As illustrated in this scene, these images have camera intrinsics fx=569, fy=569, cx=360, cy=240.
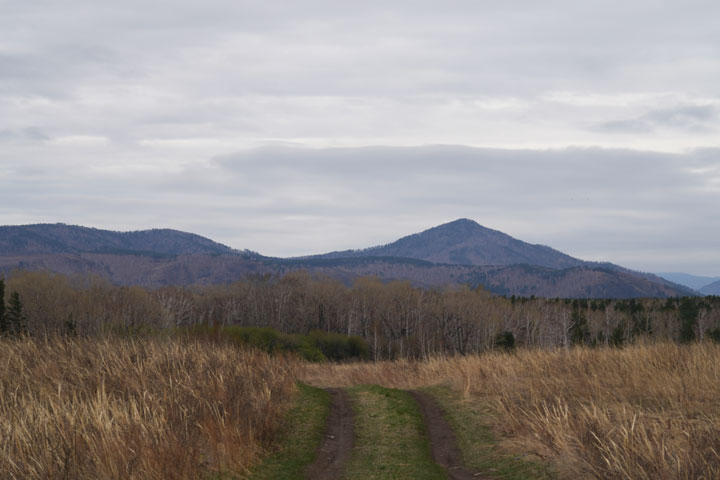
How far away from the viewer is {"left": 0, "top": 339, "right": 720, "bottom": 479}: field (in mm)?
9453

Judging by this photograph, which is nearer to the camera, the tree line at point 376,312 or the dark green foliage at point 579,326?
the tree line at point 376,312

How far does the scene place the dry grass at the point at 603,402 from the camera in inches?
358

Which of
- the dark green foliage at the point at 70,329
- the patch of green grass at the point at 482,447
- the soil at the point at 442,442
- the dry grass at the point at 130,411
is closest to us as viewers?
the dry grass at the point at 130,411

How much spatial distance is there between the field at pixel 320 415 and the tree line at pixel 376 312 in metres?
98.1

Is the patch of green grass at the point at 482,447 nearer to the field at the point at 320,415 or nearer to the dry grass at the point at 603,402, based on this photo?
the field at the point at 320,415

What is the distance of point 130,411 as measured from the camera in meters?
12.1

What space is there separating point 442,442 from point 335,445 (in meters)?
2.78

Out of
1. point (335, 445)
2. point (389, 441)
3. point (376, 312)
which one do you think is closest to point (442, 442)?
point (389, 441)

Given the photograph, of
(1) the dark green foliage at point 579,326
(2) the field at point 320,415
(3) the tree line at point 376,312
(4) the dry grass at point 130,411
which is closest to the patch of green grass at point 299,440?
(2) the field at point 320,415

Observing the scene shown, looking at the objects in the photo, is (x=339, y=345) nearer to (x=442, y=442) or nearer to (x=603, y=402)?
(x=442, y=442)

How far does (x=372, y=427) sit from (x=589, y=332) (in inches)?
5245

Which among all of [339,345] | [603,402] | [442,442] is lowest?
[339,345]

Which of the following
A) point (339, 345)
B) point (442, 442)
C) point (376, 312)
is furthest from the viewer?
point (376, 312)

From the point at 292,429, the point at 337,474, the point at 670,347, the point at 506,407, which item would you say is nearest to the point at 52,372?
the point at 292,429
